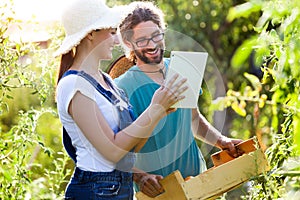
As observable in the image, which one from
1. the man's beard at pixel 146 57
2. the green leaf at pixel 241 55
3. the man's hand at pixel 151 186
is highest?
the green leaf at pixel 241 55

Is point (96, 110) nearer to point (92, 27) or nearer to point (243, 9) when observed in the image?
point (92, 27)

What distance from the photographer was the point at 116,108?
2.87 metres

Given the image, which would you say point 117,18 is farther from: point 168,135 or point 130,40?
point 168,135

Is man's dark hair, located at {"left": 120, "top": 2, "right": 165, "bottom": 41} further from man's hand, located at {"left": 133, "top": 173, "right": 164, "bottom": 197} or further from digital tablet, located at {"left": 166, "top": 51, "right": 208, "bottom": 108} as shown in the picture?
man's hand, located at {"left": 133, "top": 173, "right": 164, "bottom": 197}

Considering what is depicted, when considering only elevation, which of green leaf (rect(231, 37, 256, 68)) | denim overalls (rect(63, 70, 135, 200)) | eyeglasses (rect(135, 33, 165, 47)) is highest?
eyeglasses (rect(135, 33, 165, 47))

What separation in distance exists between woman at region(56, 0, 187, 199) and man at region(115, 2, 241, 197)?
0.37 m

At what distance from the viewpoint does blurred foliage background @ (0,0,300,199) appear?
2.05 m

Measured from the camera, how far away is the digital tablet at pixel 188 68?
2795mm

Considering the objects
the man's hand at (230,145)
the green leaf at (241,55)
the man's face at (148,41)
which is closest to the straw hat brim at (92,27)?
the man's face at (148,41)

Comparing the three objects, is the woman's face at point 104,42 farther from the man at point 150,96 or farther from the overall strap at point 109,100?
the man at point 150,96

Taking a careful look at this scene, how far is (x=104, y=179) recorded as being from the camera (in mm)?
2805

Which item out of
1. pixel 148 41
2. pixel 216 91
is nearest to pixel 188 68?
pixel 148 41

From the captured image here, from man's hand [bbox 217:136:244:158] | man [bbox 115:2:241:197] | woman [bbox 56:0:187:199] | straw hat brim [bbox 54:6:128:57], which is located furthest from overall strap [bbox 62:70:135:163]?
man's hand [bbox 217:136:244:158]

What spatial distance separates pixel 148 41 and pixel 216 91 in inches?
200
